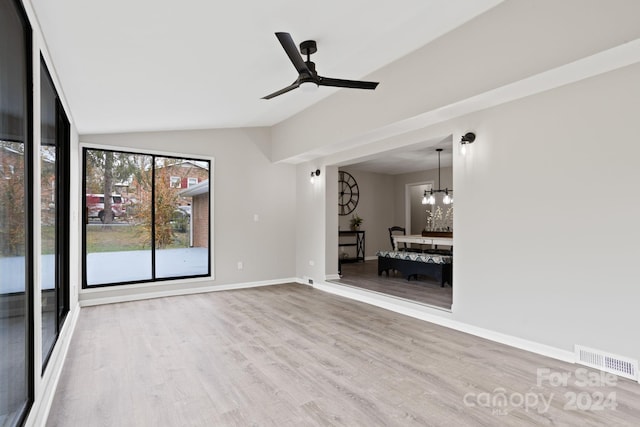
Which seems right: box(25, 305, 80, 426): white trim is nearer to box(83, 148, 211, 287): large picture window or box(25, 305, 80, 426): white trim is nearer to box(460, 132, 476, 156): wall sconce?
box(83, 148, 211, 287): large picture window

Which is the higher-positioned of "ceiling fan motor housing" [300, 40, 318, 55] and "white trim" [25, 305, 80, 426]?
"ceiling fan motor housing" [300, 40, 318, 55]

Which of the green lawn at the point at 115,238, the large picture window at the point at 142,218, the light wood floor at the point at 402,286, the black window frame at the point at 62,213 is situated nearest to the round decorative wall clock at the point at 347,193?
the light wood floor at the point at 402,286

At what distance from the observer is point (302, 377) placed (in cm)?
271

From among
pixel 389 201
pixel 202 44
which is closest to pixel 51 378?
pixel 202 44

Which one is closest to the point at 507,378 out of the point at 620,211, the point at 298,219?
the point at 620,211

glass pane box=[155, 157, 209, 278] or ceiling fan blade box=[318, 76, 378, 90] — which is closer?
ceiling fan blade box=[318, 76, 378, 90]

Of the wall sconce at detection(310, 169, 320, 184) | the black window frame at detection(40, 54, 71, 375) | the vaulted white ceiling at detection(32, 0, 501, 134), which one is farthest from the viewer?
the wall sconce at detection(310, 169, 320, 184)

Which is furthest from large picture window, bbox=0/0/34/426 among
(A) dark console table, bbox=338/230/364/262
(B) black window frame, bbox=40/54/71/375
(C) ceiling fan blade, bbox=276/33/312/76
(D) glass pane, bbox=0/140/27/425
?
(A) dark console table, bbox=338/230/364/262

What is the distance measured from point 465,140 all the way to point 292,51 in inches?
82.0

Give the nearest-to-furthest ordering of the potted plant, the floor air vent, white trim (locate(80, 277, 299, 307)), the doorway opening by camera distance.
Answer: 1. the floor air vent
2. white trim (locate(80, 277, 299, 307))
3. the doorway opening
4. the potted plant

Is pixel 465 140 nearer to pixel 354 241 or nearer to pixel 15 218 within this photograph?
pixel 15 218

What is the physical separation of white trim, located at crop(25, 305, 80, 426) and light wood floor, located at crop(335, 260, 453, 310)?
379 cm

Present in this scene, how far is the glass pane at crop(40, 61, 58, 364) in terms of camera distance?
100 inches

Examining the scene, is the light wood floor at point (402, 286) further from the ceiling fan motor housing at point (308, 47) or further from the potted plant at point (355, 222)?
the ceiling fan motor housing at point (308, 47)
